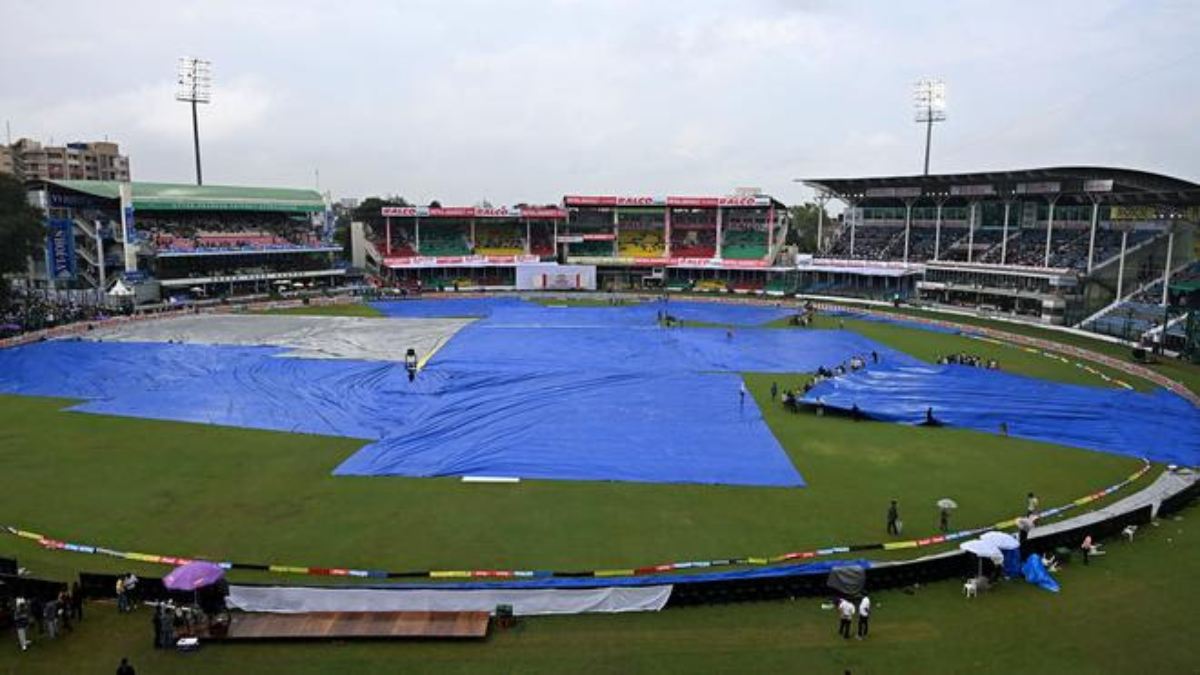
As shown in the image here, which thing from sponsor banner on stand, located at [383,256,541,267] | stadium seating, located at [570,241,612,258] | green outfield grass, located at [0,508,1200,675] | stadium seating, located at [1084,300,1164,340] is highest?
stadium seating, located at [570,241,612,258]

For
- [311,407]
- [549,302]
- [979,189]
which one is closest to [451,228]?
[549,302]

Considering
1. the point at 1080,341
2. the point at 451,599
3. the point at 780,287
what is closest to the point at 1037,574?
the point at 451,599

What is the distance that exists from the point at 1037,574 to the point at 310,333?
49.2 m

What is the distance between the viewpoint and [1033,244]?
73125 mm

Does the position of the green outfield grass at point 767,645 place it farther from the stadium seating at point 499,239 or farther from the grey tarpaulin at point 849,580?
the stadium seating at point 499,239

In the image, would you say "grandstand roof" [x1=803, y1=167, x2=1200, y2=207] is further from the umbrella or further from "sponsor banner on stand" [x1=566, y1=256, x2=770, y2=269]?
the umbrella

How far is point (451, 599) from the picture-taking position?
16.5 meters

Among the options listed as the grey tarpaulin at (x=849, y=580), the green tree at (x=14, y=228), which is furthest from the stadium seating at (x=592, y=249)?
the grey tarpaulin at (x=849, y=580)

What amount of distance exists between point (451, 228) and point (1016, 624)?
8979 centimetres

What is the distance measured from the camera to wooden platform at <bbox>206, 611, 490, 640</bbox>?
1532 centimetres

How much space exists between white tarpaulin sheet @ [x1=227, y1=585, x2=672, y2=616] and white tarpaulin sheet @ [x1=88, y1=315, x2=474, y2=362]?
97.3ft

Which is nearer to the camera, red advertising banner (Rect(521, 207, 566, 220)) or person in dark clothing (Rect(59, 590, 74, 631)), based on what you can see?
person in dark clothing (Rect(59, 590, 74, 631))

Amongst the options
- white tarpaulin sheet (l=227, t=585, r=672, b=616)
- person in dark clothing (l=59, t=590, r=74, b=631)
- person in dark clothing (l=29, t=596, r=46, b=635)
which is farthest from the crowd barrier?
person in dark clothing (l=29, t=596, r=46, b=635)

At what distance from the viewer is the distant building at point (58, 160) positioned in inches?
5123
